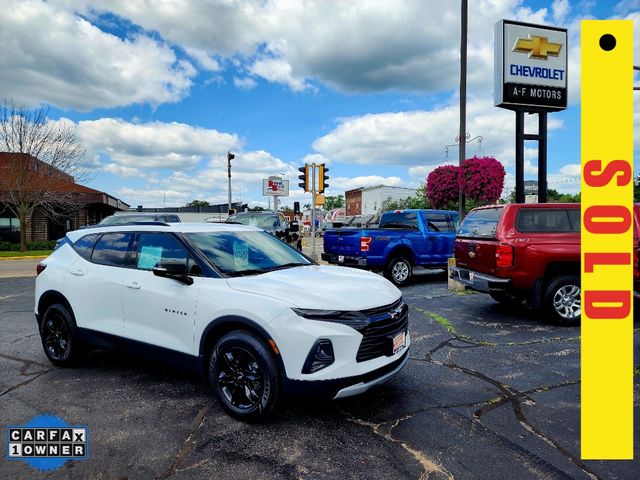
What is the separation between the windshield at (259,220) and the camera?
17.1m

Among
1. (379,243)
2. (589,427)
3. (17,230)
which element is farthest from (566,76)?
(17,230)

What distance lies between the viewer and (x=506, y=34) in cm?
1209

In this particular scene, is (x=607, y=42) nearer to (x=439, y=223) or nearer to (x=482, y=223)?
(x=482, y=223)

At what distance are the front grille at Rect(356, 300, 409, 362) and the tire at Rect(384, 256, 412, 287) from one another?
7.23m

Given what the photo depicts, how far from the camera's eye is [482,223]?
747cm

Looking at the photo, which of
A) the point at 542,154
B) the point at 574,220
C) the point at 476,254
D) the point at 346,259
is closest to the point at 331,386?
the point at 476,254

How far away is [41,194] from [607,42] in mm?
26283

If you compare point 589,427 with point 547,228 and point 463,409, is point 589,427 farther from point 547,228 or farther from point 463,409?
point 547,228

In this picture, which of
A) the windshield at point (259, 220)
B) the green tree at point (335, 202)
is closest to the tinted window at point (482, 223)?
the windshield at point (259, 220)

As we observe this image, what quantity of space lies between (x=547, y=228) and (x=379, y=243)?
4.37 m

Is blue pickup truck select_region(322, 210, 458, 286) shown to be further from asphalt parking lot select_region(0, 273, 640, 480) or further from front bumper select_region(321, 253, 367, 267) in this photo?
asphalt parking lot select_region(0, 273, 640, 480)

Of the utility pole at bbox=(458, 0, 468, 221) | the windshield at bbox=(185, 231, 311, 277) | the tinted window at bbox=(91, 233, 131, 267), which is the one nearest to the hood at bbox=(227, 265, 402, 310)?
the windshield at bbox=(185, 231, 311, 277)

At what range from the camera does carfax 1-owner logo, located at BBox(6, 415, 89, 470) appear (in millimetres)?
3031

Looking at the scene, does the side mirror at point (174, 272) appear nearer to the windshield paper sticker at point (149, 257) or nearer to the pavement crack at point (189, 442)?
the windshield paper sticker at point (149, 257)
